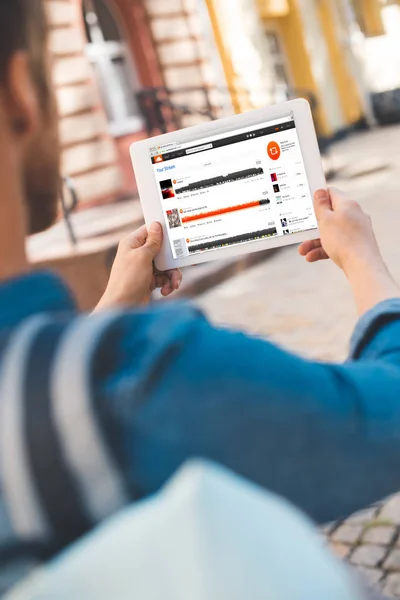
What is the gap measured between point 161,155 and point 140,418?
80cm

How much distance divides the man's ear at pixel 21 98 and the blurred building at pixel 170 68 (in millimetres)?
4719

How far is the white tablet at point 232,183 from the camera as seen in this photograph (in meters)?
1.16

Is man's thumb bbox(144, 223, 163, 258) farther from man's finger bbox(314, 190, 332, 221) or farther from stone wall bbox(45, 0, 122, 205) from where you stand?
stone wall bbox(45, 0, 122, 205)

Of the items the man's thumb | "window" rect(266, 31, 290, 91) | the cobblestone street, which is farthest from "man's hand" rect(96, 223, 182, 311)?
"window" rect(266, 31, 290, 91)

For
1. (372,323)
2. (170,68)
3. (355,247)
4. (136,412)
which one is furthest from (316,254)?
(170,68)

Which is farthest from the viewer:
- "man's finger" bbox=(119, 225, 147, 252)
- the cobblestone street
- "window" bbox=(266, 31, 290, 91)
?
"window" bbox=(266, 31, 290, 91)

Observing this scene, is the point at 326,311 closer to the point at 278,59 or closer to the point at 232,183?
the point at 232,183

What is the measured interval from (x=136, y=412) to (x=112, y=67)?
888 cm

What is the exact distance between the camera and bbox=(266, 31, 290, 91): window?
41.5 feet

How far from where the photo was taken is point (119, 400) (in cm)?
45

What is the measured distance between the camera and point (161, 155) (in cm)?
120

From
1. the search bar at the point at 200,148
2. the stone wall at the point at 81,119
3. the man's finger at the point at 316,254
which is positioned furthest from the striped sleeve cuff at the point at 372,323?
the stone wall at the point at 81,119

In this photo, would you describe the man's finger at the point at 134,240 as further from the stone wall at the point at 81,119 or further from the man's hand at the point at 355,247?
the stone wall at the point at 81,119

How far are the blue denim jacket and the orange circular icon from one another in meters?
0.69
